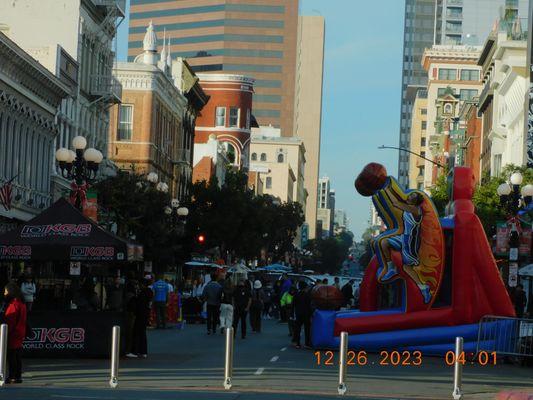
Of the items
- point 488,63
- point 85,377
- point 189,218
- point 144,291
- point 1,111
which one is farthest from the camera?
point 488,63

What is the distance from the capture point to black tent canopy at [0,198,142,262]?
26.8 meters

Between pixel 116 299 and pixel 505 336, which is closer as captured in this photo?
pixel 505 336

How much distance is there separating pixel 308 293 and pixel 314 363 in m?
6.80

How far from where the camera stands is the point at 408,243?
3153 cm

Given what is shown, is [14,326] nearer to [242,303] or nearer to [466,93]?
[242,303]

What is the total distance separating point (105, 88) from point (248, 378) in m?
43.9

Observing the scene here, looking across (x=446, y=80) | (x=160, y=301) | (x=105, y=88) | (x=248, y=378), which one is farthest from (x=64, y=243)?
(x=446, y=80)

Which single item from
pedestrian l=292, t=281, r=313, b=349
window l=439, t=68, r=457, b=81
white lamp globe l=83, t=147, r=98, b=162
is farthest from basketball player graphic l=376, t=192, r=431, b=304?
window l=439, t=68, r=457, b=81

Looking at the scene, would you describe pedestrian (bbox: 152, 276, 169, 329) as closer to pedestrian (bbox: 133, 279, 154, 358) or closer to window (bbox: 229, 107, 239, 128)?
pedestrian (bbox: 133, 279, 154, 358)

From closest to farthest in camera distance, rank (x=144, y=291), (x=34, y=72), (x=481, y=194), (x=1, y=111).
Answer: (x=144, y=291)
(x=1, y=111)
(x=34, y=72)
(x=481, y=194)

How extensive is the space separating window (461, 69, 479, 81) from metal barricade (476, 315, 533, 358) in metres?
139

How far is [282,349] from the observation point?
32.4 meters

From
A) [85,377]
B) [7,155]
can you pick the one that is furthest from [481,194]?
[85,377]

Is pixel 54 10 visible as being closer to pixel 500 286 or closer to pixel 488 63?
pixel 500 286
